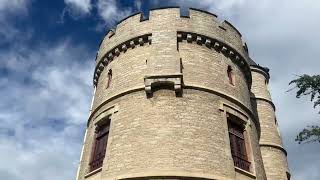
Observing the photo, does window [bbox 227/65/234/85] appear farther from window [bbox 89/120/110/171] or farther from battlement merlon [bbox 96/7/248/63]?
window [bbox 89/120/110/171]

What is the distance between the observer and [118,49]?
48.5 ft

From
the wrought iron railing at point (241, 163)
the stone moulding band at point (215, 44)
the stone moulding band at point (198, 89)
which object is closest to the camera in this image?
the wrought iron railing at point (241, 163)

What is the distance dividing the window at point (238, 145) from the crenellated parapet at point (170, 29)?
3.15 m

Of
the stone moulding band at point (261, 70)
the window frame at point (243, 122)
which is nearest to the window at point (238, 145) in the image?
the window frame at point (243, 122)

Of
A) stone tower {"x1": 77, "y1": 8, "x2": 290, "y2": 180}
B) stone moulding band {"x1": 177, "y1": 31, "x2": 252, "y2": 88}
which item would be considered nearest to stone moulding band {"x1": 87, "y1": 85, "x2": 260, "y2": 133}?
stone tower {"x1": 77, "y1": 8, "x2": 290, "y2": 180}

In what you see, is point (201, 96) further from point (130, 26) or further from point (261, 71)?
point (261, 71)

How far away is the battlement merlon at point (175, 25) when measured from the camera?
1438cm

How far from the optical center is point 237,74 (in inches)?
579

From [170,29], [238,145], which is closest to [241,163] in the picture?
[238,145]

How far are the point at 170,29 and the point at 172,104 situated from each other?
3.43m

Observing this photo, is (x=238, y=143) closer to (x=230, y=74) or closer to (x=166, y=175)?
(x=230, y=74)

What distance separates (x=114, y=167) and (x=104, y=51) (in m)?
5.99

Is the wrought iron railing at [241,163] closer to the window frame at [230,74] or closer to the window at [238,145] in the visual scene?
the window at [238,145]

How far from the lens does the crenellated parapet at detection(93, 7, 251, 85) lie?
14.3 meters
